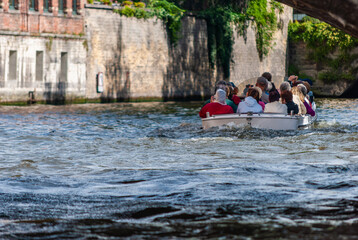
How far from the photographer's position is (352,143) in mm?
13148

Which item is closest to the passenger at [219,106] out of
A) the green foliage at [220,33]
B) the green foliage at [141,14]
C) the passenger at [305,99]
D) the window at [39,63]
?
the passenger at [305,99]

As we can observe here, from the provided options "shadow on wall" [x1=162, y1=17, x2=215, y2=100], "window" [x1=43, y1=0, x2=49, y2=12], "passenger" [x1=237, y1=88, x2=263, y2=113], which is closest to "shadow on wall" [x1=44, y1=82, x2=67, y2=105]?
"window" [x1=43, y1=0, x2=49, y2=12]

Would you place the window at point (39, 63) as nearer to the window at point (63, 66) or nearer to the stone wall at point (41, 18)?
the stone wall at point (41, 18)

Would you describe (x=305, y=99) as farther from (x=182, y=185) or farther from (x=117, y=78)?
(x=117, y=78)

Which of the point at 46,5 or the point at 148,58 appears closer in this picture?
the point at 46,5

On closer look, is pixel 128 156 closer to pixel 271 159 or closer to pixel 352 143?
pixel 271 159

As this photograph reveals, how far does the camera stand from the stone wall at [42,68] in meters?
28.6

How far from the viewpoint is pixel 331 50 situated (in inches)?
1654

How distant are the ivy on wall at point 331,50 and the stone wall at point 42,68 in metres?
15.8

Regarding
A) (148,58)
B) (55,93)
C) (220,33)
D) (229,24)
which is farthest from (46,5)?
(229,24)

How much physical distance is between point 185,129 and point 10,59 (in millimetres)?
14299

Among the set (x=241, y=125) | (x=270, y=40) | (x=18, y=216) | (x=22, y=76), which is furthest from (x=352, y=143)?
(x=270, y=40)

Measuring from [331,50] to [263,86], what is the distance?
27.2m

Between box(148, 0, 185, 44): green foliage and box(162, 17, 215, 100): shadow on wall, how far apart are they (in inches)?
18.7
